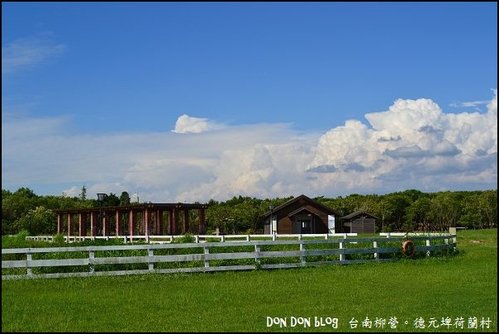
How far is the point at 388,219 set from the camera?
264 ft

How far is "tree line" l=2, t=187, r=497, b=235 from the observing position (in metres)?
72.9

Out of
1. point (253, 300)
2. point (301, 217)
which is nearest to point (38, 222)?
point (301, 217)

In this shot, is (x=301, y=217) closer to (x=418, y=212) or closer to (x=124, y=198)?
(x=124, y=198)

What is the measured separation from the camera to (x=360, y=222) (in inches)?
2544

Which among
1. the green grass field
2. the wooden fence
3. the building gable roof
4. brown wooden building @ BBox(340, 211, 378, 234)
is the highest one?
the building gable roof

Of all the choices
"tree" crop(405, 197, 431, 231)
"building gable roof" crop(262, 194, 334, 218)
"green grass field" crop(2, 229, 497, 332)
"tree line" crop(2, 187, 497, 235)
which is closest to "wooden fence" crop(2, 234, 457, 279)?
"green grass field" crop(2, 229, 497, 332)

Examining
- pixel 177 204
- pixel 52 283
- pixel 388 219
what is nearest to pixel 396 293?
pixel 52 283

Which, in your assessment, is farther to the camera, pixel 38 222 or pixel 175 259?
pixel 38 222

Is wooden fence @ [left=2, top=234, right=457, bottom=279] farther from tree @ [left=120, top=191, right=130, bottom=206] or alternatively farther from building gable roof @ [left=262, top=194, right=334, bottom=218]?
tree @ [left=120, top=191, right=130, bottom=206]

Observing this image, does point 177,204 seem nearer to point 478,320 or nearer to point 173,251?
point 173,251

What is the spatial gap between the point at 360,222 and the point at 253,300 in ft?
167

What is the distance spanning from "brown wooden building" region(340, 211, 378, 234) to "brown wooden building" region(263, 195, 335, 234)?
3740 mm

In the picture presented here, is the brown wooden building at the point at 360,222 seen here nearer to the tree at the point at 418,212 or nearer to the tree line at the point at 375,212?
the tree line at the point at 375,212

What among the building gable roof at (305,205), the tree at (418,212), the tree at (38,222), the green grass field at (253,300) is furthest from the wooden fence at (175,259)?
the tree at (418,212)
